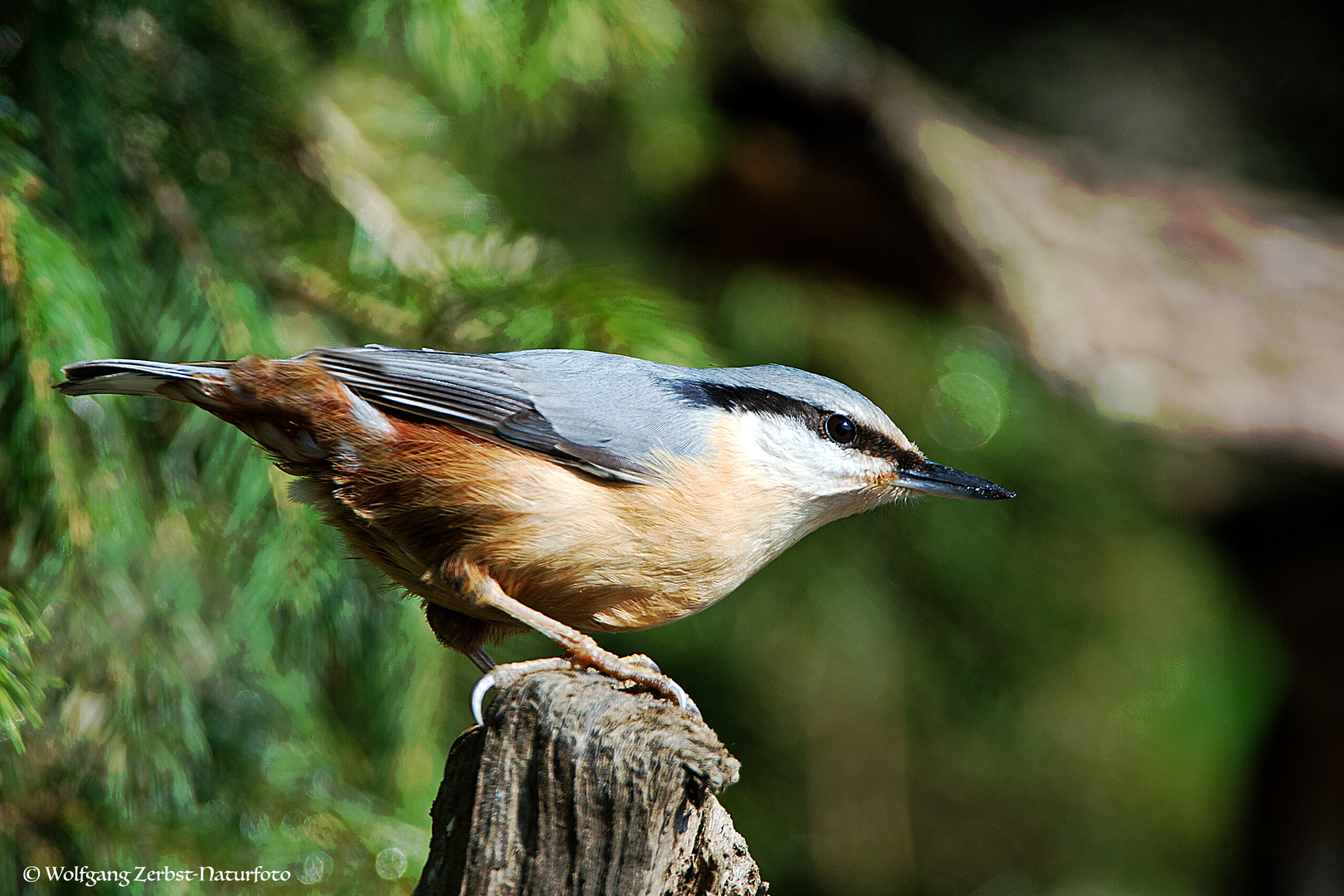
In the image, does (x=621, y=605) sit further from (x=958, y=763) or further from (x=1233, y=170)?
(x=1233, y=170)

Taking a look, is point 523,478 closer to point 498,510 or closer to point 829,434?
point 498,510

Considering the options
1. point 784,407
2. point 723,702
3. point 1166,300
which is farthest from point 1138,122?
point 784,407

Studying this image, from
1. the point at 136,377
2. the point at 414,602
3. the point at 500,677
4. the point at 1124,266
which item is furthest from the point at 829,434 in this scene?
the point at 1124,266

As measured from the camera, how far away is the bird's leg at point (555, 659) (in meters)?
1.59

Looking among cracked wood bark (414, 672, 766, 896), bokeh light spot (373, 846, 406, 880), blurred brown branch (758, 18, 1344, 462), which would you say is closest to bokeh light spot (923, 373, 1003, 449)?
blurred brown branch (758, 18, 1344, 462)

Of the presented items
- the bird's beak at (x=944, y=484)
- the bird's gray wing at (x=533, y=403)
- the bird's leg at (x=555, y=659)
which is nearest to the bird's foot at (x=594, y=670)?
the bird's leg at (x=555, y=659)

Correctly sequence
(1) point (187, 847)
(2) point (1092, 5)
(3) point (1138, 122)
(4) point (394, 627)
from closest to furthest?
(1) point (187, 847) → (4) point (394, 627) → (2) point (1092, 5) → (3) point (1138, 122)

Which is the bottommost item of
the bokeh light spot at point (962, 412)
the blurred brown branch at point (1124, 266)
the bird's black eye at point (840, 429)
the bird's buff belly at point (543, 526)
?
the bird's buff belly at point (543, 526)

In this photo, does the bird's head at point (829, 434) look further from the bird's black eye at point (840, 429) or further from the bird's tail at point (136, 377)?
the bird's tail at point (136, 377)

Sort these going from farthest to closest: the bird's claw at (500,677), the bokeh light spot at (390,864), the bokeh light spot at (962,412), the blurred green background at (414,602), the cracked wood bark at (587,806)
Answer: the bokeh light spot at (962,412), the bokeh light spot at (390,864), the blurred green background at (414,602), the bird's claw at (500,677), the cracked wood bark at (587,806)

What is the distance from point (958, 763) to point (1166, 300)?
6.87 feet

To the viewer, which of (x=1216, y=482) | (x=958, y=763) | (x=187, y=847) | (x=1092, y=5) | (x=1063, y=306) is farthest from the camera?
(x=1092, y=5)

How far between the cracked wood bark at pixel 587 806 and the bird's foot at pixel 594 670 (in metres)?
0.20

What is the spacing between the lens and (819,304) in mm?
3871
